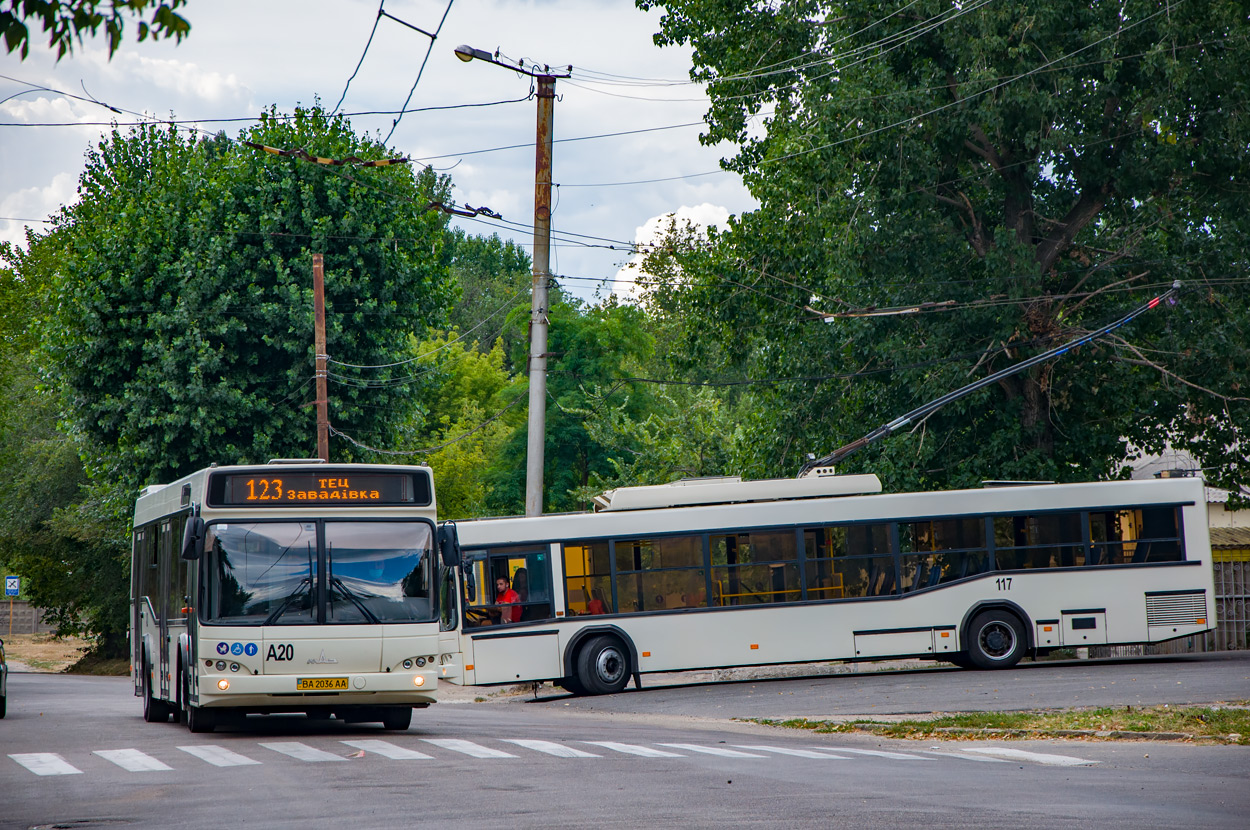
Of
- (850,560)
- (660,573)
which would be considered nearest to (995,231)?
(850,560)

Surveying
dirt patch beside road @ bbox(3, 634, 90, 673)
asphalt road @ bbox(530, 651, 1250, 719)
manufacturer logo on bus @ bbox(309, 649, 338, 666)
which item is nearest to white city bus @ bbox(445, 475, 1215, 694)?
asphalt road @ bbox(530, 651, 1250, 719)

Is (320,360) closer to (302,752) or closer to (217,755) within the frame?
(302,752)

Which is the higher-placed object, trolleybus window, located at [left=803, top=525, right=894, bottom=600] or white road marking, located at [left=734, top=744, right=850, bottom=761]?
trolleybus window, located at [left=803, top=525, right=894, bottom=600]

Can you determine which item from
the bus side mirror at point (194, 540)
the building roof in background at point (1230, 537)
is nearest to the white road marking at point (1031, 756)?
the bus side mirror at point (194, 540)

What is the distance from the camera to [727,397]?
7519 centimetres

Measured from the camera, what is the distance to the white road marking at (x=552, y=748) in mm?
12531

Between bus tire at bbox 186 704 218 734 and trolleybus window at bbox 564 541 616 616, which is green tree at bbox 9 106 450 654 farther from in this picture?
bus tire at bbox 186 704 218 734

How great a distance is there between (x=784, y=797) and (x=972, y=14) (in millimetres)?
19630

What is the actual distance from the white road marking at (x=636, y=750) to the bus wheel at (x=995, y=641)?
10384mm

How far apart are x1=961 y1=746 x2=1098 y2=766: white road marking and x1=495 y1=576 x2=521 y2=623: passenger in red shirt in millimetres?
9114

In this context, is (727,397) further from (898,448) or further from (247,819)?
(247,819)

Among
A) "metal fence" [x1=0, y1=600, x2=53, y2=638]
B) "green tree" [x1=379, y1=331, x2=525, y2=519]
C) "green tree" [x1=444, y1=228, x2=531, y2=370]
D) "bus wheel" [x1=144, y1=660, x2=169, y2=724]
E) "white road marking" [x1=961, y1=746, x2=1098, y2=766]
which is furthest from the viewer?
"green tree" [x1=444, y1=228, x2=531, y2=370]

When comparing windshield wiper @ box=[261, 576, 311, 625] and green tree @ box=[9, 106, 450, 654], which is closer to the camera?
windshield wiper @ box=[261, 576, 311, 625]

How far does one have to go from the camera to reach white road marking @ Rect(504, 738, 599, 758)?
1253 cm
